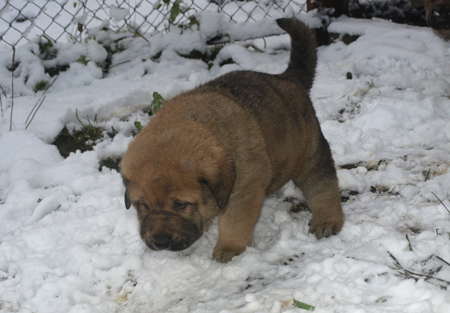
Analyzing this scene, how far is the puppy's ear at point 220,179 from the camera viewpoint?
Result: 95.3 inches

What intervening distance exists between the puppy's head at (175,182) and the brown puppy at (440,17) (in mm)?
4237

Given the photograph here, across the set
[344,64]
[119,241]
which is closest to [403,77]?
[344,64]

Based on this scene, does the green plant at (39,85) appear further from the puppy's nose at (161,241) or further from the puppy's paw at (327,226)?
the puppy's paw at (327,226)

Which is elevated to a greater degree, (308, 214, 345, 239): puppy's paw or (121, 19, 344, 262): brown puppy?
(121, 19, 344, 262): brown puppy

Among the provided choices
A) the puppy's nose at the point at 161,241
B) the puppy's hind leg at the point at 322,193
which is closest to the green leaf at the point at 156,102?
the puppy's hind leg at the point at 322,193

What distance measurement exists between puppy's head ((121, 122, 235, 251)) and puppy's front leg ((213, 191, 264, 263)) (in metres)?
0.22

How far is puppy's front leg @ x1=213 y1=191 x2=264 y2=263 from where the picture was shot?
108 inches

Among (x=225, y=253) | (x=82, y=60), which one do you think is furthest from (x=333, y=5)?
(x=225, y=253)

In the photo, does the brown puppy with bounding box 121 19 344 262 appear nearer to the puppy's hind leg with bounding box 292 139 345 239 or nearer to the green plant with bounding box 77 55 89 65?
Answer: the puppy's hind leg with bounding box 292 139 345 239

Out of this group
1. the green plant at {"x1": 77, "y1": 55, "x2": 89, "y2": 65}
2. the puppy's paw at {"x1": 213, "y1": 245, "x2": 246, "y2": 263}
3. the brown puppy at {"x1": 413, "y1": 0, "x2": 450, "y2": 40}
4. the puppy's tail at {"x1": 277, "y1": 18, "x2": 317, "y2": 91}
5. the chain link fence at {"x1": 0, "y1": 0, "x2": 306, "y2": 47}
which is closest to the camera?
the puppy's paw at {"x1": 213, "y1": 245, "x2": 246, "y2": 263}

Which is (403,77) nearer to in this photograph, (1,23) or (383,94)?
→ (383,94)

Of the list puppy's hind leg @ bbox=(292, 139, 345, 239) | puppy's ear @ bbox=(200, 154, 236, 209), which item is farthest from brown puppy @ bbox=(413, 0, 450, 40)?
puppy's ear @ bbox=(200, 154, 236, 209)

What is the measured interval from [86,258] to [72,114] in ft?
7.37

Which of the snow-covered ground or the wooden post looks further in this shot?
the wooden post
